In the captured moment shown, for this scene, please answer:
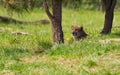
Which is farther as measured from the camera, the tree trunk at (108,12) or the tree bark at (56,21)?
the tree trunk at (108,12)

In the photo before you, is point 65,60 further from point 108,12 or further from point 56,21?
point 108,12

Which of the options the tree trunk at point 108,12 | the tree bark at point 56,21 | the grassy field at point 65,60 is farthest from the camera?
the tree trunk at point 108,12

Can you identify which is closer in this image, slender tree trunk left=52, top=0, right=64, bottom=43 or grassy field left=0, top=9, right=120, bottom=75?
grassy field left=0, top=9, right=120, bottom=75

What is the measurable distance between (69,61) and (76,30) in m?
5.59

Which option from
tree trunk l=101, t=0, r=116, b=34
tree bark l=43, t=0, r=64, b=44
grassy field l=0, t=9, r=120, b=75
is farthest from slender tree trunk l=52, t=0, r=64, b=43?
tree trunk l=101, t=0, r=116, b=34

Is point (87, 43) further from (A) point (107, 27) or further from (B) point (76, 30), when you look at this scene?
(A) point (107, 27)

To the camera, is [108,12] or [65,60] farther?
[108,12]

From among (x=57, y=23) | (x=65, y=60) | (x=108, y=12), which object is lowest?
(x=65, y=60)

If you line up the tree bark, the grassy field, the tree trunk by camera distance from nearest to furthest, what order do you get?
the grassy field < the tree bark < the tree trunk

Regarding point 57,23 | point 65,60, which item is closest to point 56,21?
point 57,23

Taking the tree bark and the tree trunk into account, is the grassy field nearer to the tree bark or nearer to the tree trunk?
the tree bark

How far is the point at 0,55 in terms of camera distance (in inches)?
588

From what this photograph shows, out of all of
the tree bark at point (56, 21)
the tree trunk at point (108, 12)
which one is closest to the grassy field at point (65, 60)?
the tree bark at point (56, 21)

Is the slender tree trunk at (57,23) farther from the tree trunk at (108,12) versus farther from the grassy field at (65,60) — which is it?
the tree trunk at (108,12)
